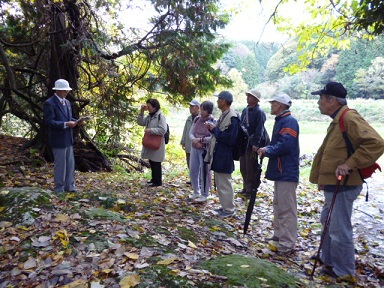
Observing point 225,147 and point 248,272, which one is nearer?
point 248,272

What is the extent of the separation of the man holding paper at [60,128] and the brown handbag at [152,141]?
1.74 meters

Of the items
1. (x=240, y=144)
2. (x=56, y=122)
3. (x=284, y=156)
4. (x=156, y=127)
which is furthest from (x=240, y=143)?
(x=56, y=122)

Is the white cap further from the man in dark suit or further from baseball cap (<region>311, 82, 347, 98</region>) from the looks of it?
baseball cap (<region>311, 82, 347, 98</region>)

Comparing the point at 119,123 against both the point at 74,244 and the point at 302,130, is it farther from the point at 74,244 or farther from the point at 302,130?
the point at 302,130

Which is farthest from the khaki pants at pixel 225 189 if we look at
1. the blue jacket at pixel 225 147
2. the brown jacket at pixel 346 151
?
the brown jacket at pixel 346 151

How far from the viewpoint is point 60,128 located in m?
6.00

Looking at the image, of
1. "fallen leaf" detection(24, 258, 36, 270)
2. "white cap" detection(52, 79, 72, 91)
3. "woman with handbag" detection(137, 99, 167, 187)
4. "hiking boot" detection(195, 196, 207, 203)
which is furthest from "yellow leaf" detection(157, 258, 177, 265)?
"woman with handbag" detection(137, 99, 167, 187)

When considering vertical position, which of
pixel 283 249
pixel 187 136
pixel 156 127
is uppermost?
pixel 156 127

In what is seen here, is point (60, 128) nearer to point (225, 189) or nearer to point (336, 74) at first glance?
point (225, 189)

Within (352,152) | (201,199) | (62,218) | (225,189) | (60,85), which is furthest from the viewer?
(201,199)

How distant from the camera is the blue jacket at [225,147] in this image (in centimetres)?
576

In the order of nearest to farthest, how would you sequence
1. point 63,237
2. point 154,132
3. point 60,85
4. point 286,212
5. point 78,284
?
point 78,284 → point 63,237 → point 286,212 → point 60,85 → point 154,132

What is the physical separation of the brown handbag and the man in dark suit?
5.74 ft

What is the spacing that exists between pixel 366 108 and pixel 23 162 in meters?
30.6
